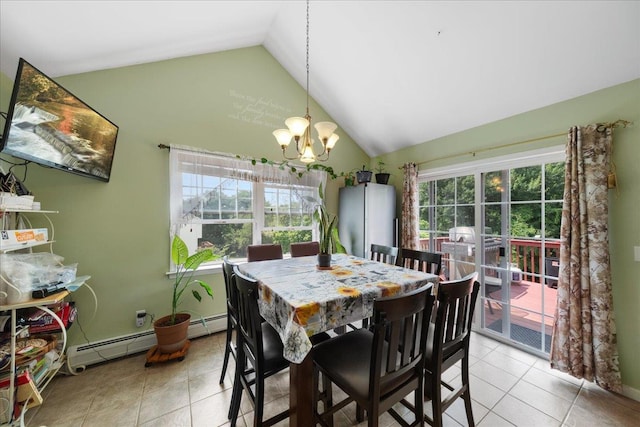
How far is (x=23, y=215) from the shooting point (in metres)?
1.89

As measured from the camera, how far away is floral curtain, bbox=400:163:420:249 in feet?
10.7

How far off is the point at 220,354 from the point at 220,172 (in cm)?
193

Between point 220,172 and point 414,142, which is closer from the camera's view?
point 220,172

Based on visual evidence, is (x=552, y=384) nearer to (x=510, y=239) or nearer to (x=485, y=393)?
(x=485, y=393)

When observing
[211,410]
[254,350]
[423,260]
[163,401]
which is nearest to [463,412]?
[423,260]

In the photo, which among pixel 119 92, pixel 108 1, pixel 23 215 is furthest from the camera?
pixel 119 92

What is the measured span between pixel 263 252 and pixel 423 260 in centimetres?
158

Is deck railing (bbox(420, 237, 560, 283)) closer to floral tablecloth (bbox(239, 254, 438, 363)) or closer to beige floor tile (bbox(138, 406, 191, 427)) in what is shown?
floral tablecloth (bbox(239, 254, 438, 363))

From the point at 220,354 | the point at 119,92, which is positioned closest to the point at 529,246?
the point at 220,354

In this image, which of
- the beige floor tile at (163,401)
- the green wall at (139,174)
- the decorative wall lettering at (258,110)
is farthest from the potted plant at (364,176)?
the beige floor tile at (163,401)

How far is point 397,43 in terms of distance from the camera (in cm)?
233

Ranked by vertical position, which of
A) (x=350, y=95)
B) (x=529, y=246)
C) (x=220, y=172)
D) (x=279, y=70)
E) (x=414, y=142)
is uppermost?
(x=279, y=70)

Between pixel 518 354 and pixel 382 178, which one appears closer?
pixel 518 354

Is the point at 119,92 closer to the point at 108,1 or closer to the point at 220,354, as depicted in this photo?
the point at 108,1
